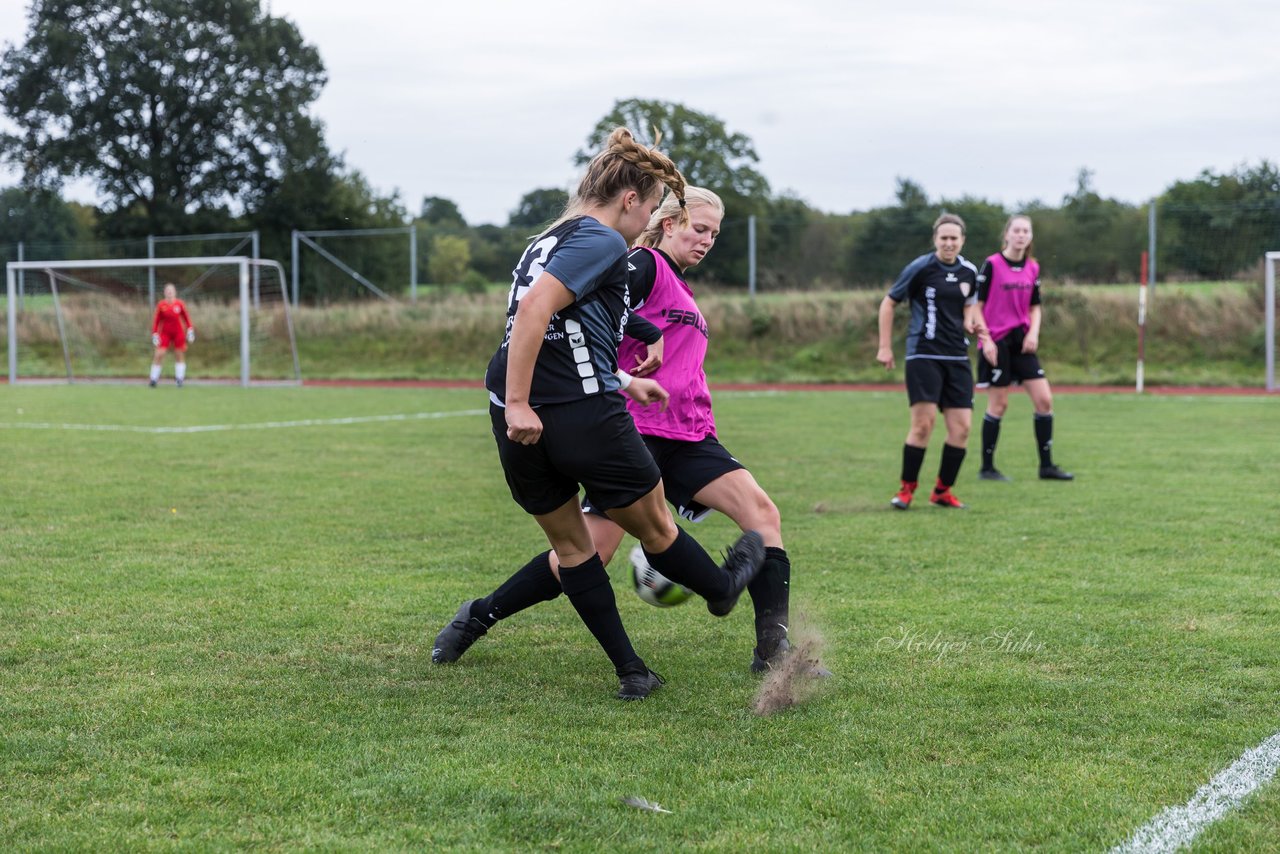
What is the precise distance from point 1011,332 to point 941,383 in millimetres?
1995

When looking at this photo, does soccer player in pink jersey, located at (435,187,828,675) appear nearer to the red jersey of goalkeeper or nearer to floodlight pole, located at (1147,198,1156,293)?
the red jersey of goalkeeper

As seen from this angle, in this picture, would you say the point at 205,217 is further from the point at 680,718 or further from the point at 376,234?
the point at 680,718

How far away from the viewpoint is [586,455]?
3.56 meters

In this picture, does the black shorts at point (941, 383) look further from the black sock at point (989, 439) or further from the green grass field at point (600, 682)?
the black sock at point (989, 439)

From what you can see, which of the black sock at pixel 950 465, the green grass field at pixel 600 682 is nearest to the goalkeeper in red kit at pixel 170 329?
the green grass field at pixel 600 682

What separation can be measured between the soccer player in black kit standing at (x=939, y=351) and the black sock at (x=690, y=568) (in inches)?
177

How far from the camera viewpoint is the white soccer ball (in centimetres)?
385

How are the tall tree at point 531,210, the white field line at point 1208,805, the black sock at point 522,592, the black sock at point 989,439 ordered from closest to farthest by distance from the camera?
the white field line at point 1208,805
the black sock at point 522,592
the black sock at point 989,439
the tall tree at point 531,210

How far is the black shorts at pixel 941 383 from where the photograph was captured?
26.8 feet

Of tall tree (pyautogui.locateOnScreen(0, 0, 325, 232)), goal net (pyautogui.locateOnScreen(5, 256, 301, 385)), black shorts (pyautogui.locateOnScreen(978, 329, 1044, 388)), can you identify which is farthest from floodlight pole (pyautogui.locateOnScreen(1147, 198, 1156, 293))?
tall tree (pyautogui.locateOnScreen(0, 0, 325, 232))

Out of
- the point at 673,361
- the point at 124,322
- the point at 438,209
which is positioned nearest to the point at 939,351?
the point at 673,361

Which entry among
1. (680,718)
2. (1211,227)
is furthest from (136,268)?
(680,718)

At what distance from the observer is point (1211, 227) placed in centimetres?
2433

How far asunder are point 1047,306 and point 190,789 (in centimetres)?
2345
